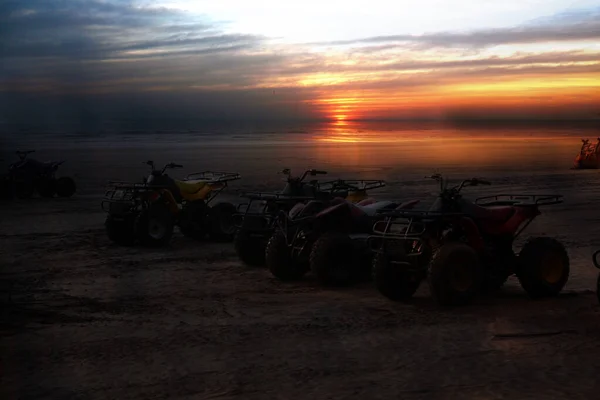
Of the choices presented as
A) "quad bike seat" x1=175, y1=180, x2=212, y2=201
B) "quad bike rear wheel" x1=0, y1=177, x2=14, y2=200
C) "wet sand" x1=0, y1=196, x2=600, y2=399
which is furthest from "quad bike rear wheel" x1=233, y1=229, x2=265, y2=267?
"quad bike rear wheel" x1=0, y1=177, x2=14, y2=200

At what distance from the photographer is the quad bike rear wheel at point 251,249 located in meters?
12.1

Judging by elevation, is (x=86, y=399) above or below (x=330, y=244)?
below

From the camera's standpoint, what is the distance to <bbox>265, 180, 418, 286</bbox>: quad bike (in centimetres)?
1048

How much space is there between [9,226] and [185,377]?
38.3 ft

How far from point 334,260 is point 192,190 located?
557 centimetres

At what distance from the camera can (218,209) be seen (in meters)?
14.9

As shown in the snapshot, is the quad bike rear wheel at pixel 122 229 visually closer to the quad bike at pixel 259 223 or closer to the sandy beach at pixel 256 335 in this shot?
the sandy beach at pixel 256 335

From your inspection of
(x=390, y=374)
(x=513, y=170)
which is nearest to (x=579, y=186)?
(x=513, y=170)

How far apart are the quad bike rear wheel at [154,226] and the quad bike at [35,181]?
31.8 ft

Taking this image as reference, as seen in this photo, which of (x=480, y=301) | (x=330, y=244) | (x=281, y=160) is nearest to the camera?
(x=480, y=301)

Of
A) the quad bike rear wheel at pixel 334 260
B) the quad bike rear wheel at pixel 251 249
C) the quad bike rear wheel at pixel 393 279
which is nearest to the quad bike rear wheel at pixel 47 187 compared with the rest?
the quad bike rear wheel at pixel 251 249

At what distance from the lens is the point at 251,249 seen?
12.1 meters

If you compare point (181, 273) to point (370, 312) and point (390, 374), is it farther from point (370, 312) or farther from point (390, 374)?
point (390, 374)

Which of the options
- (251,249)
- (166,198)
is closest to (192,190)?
(166,198)
